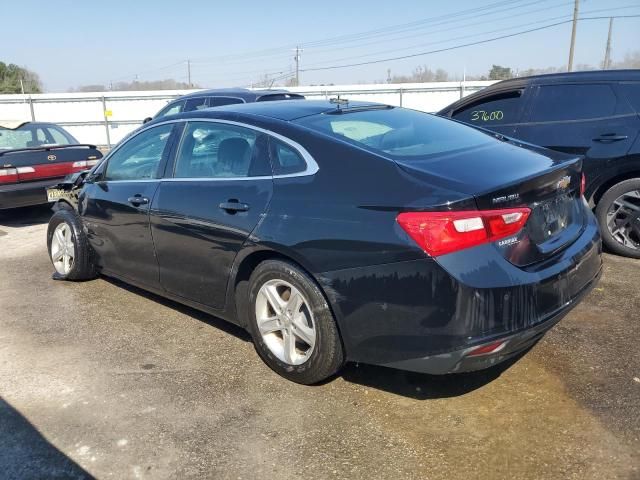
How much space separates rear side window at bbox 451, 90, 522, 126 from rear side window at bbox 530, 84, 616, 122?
0.20m

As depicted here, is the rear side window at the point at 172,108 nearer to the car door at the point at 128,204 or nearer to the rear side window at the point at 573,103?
the car door at the point at 128,204

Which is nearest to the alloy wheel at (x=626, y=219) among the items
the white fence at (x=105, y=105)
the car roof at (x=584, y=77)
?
the car roof at (x=584, y=77)

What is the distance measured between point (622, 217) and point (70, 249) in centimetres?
521

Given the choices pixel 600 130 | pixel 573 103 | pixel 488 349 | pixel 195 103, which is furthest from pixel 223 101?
pixel 488 349

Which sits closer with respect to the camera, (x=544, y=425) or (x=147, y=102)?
(x=544, y=425)

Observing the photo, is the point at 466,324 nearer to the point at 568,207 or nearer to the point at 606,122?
the point at 568,207

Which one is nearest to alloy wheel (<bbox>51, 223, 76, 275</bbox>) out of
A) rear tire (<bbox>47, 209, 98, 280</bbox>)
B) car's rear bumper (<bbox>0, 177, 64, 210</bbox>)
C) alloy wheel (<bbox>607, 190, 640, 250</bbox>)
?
rear tire (<bbox>47, 209, 98, 280</bbox>)

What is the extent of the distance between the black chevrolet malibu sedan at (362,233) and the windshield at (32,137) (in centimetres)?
503

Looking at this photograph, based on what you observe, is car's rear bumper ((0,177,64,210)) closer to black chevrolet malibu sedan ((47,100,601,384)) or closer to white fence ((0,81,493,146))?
black chevrolet malibu sedan ((47,100,601,384))

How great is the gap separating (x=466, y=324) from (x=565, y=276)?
2.26 ft

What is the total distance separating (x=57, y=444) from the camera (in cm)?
279

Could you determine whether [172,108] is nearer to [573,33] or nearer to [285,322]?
[285,322]

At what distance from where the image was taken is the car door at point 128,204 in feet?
13.5

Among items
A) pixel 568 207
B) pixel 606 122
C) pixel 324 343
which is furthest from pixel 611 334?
pixel 606 122
